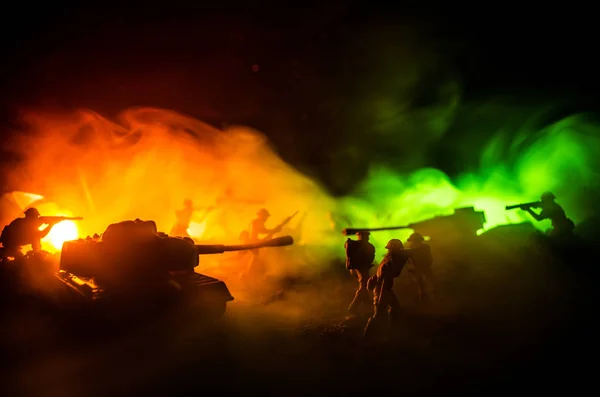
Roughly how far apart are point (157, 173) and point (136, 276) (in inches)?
582

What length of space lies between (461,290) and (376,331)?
4516mm

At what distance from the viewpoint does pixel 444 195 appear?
19016mm

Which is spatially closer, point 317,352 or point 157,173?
point 317,352

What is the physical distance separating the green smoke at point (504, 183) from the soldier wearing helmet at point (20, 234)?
44.3 ft

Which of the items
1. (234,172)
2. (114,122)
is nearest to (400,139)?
(234,172)

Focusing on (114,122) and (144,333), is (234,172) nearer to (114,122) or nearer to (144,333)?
(114,122)

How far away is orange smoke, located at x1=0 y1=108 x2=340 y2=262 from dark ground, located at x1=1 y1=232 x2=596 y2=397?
1074 centimetres

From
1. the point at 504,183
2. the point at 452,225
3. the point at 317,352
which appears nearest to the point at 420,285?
the point at 317,352

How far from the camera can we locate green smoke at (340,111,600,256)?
17.7 metres

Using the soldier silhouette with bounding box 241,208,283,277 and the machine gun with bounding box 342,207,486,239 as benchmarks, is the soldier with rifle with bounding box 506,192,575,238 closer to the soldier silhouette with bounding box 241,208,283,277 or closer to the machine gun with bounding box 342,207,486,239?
the machine gun with bounding box 342,207,486,239

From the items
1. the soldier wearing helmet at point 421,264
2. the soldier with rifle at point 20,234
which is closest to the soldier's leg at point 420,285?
the soldier wearing helmet at point 421,264

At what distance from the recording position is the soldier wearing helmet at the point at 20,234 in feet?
34.4

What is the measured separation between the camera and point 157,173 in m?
19.4

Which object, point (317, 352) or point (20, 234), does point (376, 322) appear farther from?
point (20, 234)
